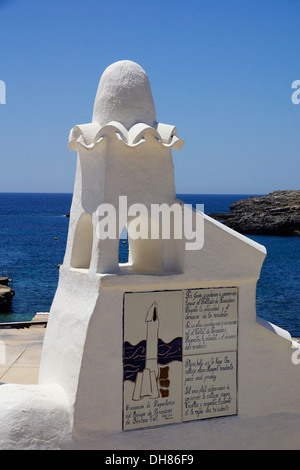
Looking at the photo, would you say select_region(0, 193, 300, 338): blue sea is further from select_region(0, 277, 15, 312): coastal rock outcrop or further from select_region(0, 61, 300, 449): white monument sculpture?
select_region(0, 61, 300, 449): white monument sculpture

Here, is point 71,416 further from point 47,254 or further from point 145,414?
point 47,254

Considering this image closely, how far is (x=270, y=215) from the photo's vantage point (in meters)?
73.8

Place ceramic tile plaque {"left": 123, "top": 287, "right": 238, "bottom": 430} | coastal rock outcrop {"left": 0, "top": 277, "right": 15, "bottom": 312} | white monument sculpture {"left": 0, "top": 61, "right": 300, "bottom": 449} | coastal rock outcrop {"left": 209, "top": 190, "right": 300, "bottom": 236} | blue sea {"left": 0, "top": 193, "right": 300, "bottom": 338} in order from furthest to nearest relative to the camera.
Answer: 1. coastal rock outcrop {"left": 209, "top": 190, "right": 300, "bottom": 236}
2. blue sea {"left": 0, "top": 193, "right": 300, "bottom": 338}
3. coastal rock outcrop {"left": 0, "top": 277, "right": 15, "bottom": 312}
4. ceramic tile plaque {"left": 123, "top": 287, "right": 238, "bottom": 430}
5. white monument sculpture {"left": 0, "top": 61, "right": 300, "bottom": 449}

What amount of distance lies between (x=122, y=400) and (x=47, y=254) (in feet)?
188

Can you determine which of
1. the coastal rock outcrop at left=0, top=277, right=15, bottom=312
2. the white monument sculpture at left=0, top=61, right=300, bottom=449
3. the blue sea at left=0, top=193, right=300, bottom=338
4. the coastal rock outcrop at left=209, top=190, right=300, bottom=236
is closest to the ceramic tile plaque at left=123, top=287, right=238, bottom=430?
the white monument sculpture at left=0, top=61, right=300, bottom=449

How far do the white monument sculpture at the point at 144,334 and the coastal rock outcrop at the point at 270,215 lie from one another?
64.8 meters

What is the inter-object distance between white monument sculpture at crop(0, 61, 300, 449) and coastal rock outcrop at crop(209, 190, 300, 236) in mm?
64827

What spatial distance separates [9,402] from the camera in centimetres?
820

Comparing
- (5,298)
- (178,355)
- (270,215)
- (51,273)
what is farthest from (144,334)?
(270,215)

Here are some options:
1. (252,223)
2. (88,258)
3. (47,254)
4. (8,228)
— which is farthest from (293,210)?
(88,258)

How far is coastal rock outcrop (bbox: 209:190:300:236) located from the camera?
72.6 meters

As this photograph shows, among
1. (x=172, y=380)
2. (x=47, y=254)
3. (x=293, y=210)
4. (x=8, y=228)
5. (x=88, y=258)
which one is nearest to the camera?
(x=172, y=380)

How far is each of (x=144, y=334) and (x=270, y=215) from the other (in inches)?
2645

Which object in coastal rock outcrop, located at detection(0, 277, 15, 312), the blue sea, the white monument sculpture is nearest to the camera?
the white monument sculpture
